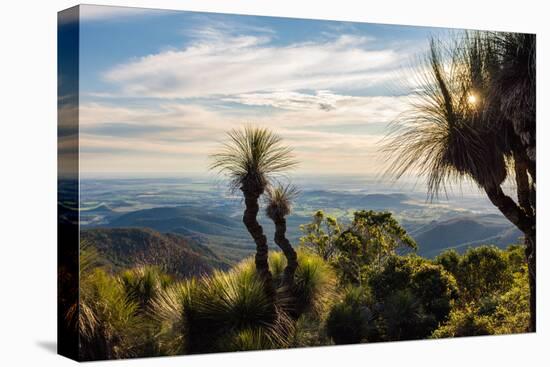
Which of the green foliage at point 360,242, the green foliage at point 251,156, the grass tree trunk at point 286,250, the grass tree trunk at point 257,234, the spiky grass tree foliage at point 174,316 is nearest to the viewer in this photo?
the spiky grass tree foliage at point 174,316

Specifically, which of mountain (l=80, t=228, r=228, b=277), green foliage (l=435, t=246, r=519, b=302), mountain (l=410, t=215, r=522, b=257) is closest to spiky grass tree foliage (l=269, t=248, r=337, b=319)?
mountain (l=80, t=228, r=228, b=277)

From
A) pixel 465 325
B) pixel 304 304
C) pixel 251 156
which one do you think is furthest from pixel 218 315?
pixel 465 325

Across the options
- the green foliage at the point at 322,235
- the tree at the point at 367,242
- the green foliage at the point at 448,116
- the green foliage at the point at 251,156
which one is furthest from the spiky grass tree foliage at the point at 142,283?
the green foliage at the point at 448,116

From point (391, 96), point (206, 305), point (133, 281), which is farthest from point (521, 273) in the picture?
point (133, 281)

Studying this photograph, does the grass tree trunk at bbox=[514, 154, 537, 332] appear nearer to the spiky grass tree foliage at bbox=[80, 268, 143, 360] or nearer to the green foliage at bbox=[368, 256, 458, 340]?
the green foliage at bbox=[368, 256, 458, 340]

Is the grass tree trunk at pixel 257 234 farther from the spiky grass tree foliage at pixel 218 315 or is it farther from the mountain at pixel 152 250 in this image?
the mountain at pixel 152 250
